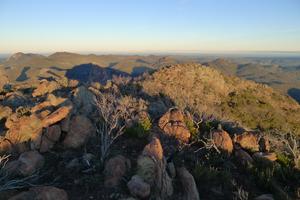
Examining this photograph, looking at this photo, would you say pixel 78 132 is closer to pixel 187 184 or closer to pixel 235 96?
pixel 187 184

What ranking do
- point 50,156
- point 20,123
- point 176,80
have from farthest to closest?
point 176,80 → point 20,123 → point 50,156

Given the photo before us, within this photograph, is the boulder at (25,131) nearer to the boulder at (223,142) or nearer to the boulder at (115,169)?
the boulder at (115,169)

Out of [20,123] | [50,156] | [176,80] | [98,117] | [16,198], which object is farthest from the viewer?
[176,80]

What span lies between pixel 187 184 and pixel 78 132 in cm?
335

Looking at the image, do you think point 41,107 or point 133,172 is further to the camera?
point 41,107

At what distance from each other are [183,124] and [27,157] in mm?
4487

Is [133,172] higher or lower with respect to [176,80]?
higher

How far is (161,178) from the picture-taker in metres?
7.60

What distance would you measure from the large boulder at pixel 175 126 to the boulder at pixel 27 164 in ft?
11.8

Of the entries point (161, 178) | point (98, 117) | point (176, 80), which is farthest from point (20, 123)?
point (176, 80)

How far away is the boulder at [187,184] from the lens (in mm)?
7633

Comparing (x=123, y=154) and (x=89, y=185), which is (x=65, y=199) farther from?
(x=123, y=154)

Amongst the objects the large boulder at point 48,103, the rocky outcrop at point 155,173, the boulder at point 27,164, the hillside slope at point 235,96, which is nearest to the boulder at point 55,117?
the boulder at point 27,164

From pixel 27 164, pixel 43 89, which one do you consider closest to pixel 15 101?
pixel 43 89
